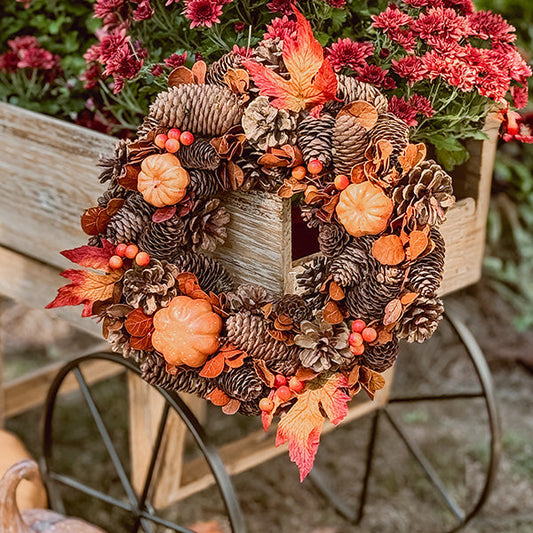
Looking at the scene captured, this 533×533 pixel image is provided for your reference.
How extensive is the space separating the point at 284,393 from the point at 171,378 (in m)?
0.17

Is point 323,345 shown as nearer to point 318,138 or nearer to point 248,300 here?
point 248,300

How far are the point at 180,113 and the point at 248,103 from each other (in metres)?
0.09

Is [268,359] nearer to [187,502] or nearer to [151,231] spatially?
[151,231]

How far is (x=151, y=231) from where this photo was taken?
3.48 feet

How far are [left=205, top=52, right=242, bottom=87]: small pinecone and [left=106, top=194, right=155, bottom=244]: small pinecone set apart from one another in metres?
0.20

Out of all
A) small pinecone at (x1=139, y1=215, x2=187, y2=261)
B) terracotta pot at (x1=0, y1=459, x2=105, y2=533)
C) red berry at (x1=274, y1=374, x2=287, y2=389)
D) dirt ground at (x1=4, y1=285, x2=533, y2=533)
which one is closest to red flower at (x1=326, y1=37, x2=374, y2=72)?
small pinecone at (x1=139, y1=215, x2=187, y2=261)

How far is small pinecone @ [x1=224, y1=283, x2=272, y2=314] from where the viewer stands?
3.41 ft

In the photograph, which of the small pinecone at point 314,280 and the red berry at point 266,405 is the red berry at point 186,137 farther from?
the red berry at point 266,405

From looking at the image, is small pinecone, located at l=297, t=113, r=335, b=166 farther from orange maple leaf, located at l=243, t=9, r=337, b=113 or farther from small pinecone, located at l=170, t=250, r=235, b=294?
small pinecone, located at l=170, t=250, r=235, b=294

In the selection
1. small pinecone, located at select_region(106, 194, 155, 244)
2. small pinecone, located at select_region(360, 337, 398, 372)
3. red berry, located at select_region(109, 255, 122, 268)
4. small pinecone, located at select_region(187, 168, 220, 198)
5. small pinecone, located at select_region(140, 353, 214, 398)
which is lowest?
small pinecone, located at select_region(140, 353, 214, 398)

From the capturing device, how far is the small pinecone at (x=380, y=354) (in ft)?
3.35

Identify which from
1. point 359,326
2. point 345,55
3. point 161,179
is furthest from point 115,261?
point 345,55

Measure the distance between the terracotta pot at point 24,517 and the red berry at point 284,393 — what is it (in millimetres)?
557

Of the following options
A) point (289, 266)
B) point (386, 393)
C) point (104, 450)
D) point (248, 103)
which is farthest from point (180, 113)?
point (104, 450)
